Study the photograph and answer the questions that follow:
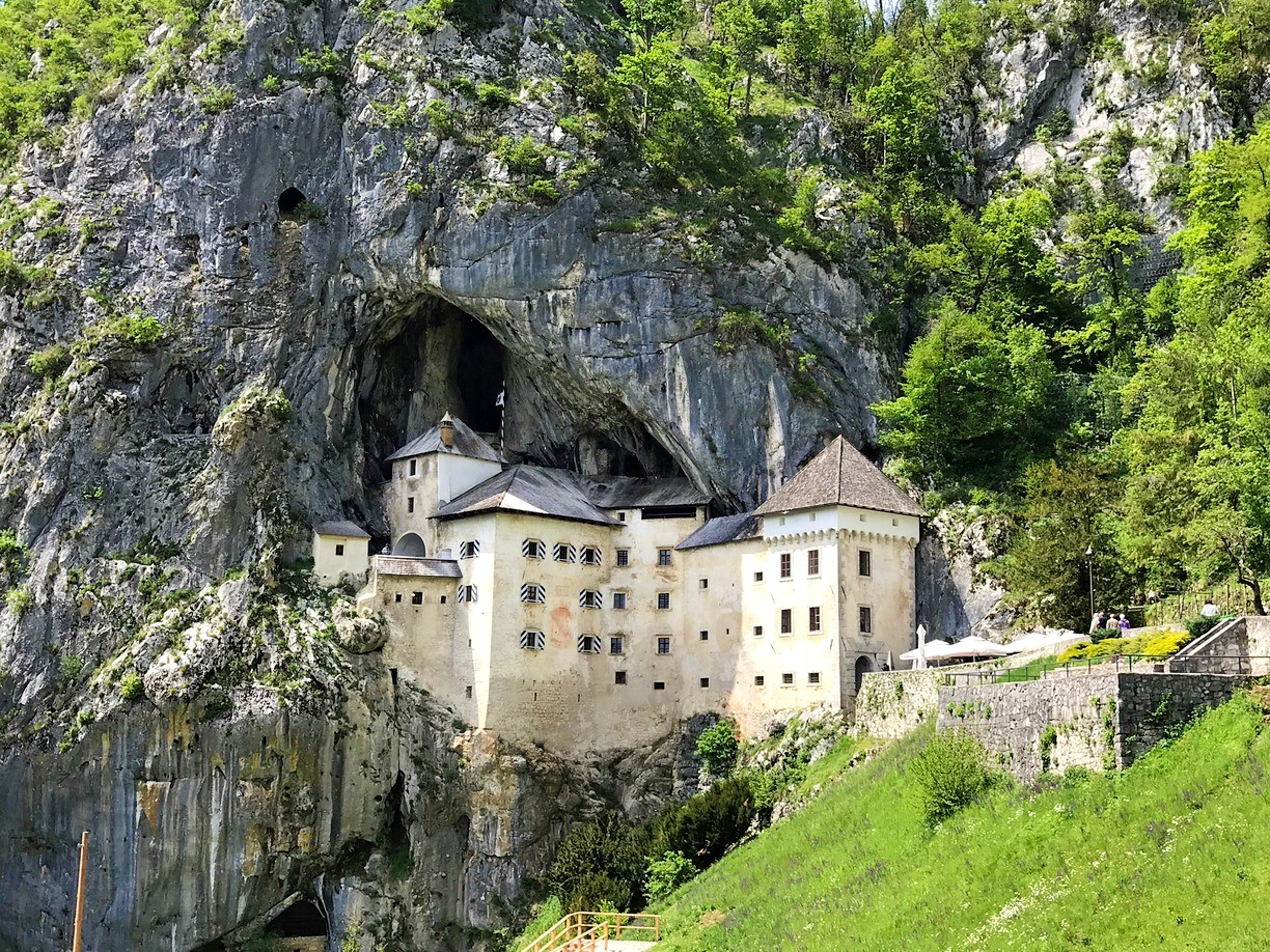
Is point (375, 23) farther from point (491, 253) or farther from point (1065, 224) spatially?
point (1065, 224)

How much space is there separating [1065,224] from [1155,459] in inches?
970

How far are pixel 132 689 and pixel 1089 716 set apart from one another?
132 ft

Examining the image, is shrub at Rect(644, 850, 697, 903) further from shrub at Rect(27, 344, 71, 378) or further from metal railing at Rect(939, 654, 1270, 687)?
shrub at Rect(27, 344, 71, 378)

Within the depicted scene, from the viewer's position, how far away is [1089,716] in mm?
39969

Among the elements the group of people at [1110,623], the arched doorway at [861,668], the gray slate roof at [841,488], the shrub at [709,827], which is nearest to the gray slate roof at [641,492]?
the gray slate roof at [841,488]

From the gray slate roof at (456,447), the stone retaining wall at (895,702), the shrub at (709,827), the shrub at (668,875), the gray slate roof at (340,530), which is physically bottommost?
the shrub at (668,875)

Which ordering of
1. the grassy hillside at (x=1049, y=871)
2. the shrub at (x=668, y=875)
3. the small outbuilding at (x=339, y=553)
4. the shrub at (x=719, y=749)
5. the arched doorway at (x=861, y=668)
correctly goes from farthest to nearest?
the small outbuilding at (x=339, y=553) → the shrub at (x=719, y=749) → the arched doorway at (x=861, y=668) → the shrub at (x=668, y=875) → the grassy hillside at (x=1049, y=871)

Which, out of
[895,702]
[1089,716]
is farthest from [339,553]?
[1089,716]

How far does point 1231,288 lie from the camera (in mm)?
63375

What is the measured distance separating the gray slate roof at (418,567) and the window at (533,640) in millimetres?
3870

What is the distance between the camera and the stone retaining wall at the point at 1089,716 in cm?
3891

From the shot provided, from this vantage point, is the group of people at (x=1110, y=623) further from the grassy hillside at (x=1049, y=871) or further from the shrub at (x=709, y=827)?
the shrub at (x=709, y=827)

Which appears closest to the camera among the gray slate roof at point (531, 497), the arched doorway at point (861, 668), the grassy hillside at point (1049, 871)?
the grassy hillside at point (1049, 871)

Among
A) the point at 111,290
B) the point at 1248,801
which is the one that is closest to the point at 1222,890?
the point at 1248,801
